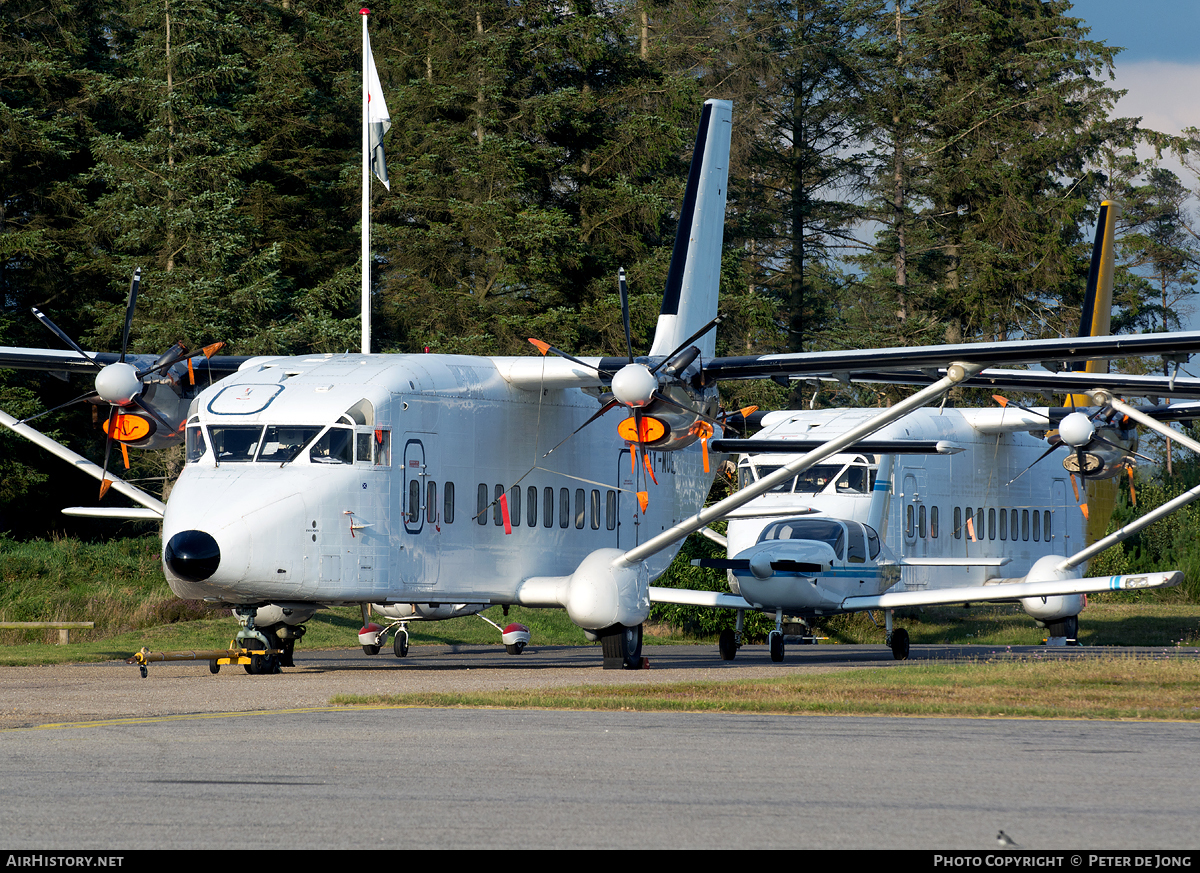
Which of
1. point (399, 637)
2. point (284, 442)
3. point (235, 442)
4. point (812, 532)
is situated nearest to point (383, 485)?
point (284, 442)

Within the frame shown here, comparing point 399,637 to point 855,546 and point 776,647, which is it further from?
point 855,546

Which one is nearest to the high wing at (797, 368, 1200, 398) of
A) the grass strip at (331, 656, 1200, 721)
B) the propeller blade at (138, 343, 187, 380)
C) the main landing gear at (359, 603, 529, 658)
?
the grass strip at (331, 656, 1200, 721)

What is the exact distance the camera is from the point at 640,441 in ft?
64.9

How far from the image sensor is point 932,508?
94.2 ft

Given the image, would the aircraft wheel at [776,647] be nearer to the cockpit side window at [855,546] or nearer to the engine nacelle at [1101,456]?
the cockpit side window at [855,546]

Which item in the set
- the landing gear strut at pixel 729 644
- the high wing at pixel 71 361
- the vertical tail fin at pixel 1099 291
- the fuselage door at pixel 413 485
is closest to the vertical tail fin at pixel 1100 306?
the vertical tail fin at pixel 1099 291

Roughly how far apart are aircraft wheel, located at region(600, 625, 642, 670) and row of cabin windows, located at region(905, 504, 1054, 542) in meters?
9.17

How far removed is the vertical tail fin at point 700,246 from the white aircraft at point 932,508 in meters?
1.95

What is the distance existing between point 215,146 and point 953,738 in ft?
114

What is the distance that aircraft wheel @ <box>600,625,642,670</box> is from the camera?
20266mm

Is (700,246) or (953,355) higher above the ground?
(700,246)

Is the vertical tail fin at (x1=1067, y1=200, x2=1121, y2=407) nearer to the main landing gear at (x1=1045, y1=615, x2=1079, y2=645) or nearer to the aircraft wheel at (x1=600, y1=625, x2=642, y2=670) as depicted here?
the main landing gear at (x1=1045, y1=615, x2=1079, y2=645)

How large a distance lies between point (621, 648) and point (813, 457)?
3838 mm

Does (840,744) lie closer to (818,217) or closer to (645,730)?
(645,730)
